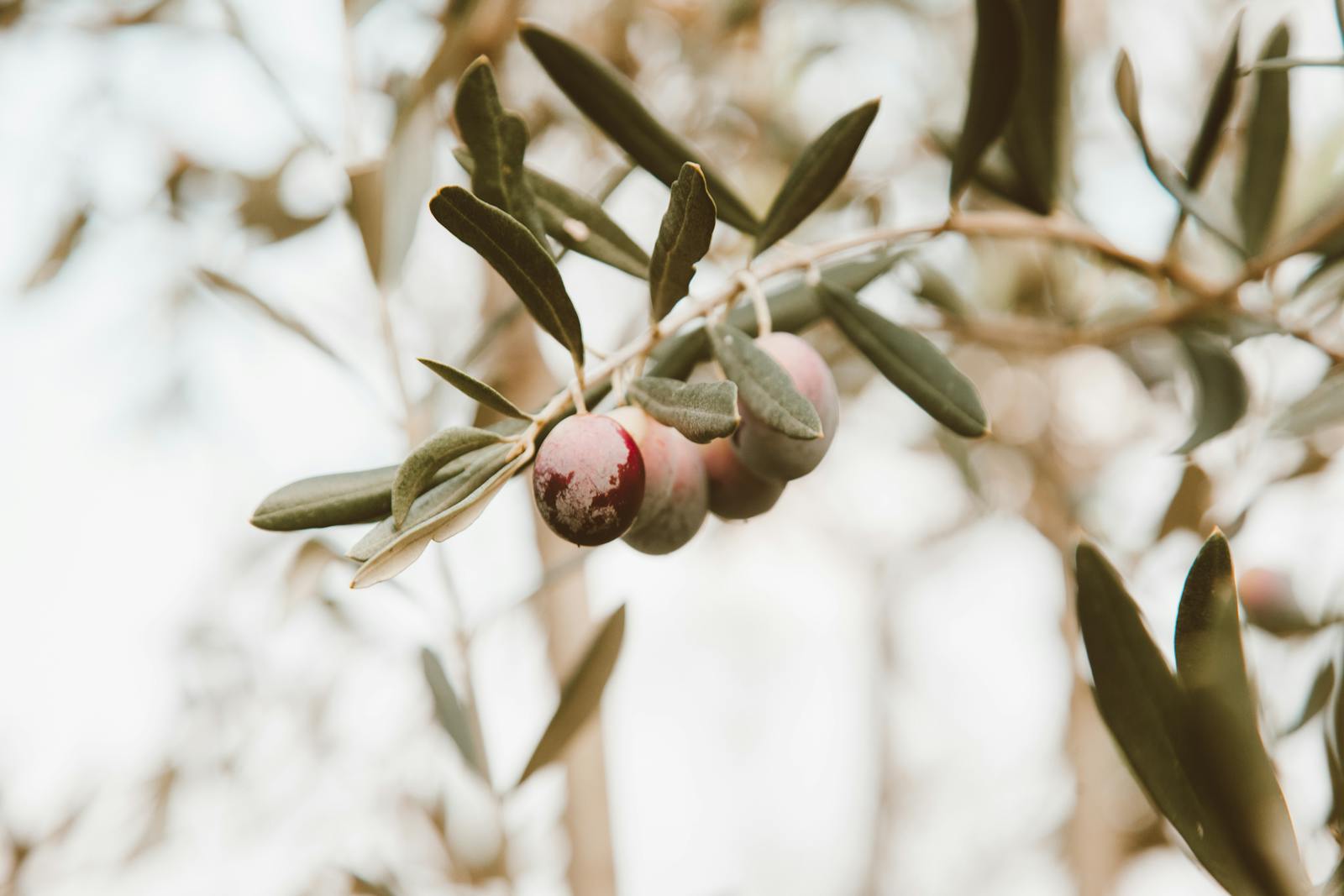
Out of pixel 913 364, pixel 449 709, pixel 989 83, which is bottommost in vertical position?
pixel 449 709

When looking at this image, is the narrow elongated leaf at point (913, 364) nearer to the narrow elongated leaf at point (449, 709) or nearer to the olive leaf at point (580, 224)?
the olive leaf at point (580, 224)

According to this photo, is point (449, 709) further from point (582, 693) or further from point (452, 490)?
point (452, 490)

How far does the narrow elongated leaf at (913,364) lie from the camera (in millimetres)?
476

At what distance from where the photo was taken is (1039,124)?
2.13 ft

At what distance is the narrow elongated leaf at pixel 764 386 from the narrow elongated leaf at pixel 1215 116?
1.26 ft

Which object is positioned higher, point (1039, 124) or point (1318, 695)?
point (1039, 124)

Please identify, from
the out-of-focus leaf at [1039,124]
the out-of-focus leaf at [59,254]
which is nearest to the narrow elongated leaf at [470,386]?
the out-of-focus leaf at [1039,124]

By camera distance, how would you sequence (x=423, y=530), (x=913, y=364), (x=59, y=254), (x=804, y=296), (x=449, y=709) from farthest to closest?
1. (x=59, y=254)
2. (x=449, y=709)
3. (x=804, y=296)
4. (x=913, y=364)
5. (x=423, y=530)

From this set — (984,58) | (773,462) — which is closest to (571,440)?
(773,462)

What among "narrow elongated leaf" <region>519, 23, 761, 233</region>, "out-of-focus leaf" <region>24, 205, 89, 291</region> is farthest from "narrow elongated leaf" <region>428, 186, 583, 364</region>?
"out-of-focus leaf" <region>24, 205, 89, 291</region>

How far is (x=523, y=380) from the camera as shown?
129cm

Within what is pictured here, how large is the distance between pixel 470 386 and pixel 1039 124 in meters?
0.45

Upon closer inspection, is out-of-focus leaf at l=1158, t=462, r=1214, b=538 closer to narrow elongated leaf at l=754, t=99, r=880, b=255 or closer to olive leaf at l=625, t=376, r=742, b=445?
narrow elongated leaf at l=754, t=99, r=880, b=255

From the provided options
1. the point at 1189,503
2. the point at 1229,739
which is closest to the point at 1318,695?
the point at 1189,503
